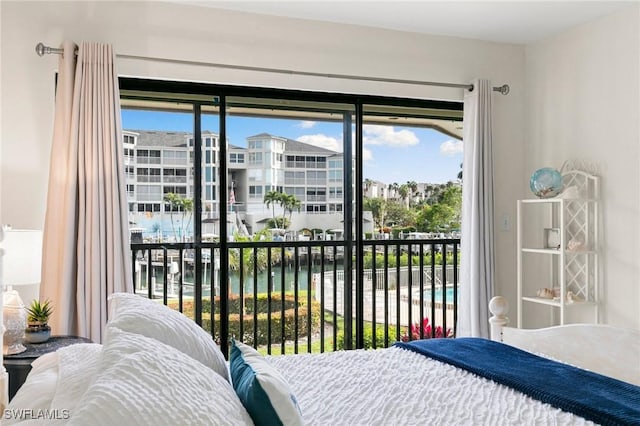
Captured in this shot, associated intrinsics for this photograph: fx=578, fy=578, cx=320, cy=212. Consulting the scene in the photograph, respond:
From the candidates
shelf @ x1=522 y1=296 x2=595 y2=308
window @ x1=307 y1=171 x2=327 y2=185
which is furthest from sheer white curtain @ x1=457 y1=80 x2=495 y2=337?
window @ x1=307 y1=171 x2=327 y2=185

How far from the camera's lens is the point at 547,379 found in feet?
6.43

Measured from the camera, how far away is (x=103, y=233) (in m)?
3.30

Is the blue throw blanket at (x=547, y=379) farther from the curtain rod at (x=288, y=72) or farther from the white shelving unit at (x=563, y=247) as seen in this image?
the curtain rod at (x=288, y=72)

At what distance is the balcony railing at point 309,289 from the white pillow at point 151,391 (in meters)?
2.41

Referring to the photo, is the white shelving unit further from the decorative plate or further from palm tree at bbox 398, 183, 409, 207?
palm tree at bbox 398, 183, 409, 207

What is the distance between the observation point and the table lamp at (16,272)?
8.59 feet

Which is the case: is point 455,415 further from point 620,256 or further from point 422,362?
point 620,256

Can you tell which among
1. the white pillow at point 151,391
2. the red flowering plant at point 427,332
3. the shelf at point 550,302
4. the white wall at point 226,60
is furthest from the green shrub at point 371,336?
the white pillow at point 151,391

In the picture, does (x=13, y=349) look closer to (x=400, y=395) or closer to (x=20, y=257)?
(x=20, y=257)

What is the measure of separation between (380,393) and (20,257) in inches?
69.9

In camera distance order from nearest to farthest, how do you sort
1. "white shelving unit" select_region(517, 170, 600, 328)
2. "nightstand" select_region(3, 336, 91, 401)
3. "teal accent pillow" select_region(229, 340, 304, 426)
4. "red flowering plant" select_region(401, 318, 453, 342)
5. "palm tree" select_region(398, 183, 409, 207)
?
1. "teal accent pillow" select_region(229, 340, 304, 426)
2. "nightstand" select_region(3, 336, 91, 401)
3. "white shelving unit" select_region(517, 170, 600, 328)
4. "palm tree" select_region(398, 183, 409, 207)
5. "red flowering plant" select_region(401, 318, 453, 342)

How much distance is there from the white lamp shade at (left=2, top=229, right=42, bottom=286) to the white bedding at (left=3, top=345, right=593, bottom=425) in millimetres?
915

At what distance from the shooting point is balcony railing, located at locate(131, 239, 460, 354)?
12.3 feet

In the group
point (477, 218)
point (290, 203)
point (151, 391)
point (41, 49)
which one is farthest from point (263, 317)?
point (151, 391)
